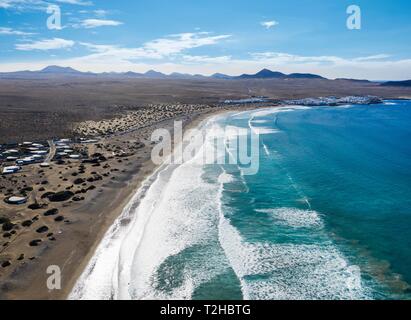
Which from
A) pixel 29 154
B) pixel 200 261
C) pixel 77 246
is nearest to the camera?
pixel 200 261

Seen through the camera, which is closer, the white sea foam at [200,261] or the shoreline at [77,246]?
the shoreline at [77,246]

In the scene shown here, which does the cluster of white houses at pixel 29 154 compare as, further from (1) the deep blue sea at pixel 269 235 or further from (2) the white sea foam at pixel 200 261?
(2) the white sea foam at pixel 200 261

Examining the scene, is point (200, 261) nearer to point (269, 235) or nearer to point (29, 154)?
point (269, 235)

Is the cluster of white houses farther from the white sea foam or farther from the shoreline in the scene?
the white sea foam

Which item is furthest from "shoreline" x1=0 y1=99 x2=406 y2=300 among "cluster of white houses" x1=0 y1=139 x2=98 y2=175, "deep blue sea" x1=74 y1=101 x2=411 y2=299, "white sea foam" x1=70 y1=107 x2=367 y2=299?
"cluster of white houses" x1=0 y1=139 x2=98 y2=175

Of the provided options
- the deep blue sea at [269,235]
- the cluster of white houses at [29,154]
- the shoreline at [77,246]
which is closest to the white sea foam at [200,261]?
the deep blue sea at [269,235]

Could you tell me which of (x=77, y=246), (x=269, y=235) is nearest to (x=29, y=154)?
(x=77, y=246)

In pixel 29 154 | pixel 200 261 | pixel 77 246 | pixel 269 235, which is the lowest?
pixel 200 261

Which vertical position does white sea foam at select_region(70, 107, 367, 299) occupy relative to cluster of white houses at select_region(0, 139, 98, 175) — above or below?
below
